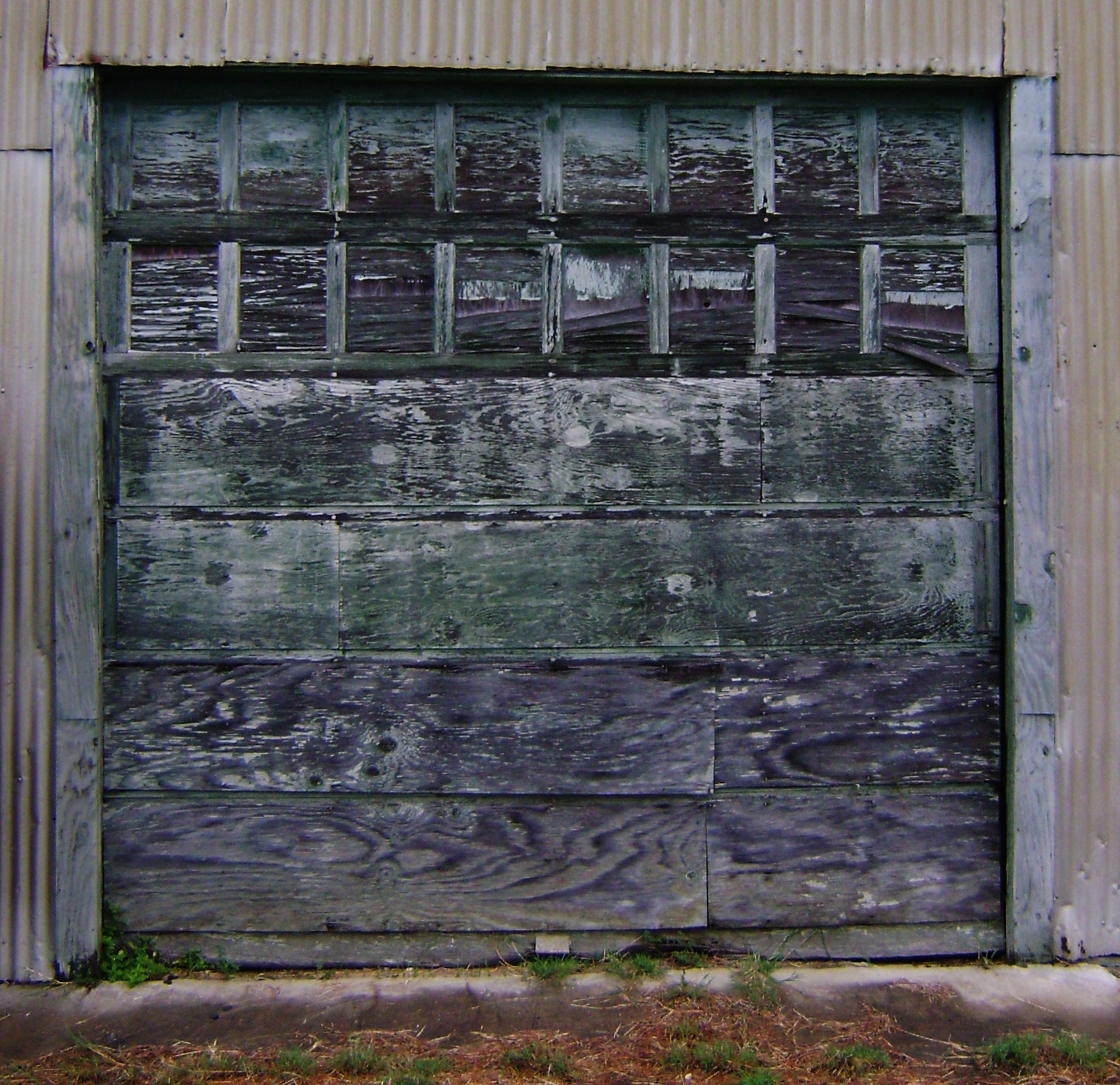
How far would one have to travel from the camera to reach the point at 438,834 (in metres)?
3.14

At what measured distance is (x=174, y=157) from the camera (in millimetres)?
3146

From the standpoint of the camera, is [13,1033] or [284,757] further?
[284,757]

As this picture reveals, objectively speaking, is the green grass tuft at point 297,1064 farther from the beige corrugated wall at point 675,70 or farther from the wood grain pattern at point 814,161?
the wood grain pattern at point 814,161

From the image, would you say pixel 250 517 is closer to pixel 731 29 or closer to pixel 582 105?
pixel 582 105

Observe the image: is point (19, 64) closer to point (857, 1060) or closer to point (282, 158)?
point (282, 158)

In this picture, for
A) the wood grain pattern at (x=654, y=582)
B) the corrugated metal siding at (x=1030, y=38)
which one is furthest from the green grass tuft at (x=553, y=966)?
the corrugated metal siding at (x=1030, y=38)

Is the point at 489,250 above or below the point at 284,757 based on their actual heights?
above

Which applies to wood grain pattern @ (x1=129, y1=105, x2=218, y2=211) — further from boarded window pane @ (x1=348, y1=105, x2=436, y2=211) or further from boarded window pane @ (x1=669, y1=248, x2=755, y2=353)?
boarded window pane @ (x1=669, y1=248, x2=755, y2=353)

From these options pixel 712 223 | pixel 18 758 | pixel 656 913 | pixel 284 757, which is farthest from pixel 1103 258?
pixel 18 758

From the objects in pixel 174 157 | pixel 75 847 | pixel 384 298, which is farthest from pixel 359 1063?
pixel 174 157

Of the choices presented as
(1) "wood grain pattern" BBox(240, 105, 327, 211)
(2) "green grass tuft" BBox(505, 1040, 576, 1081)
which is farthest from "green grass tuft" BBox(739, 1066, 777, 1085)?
(1) "wood grain pattern" BBox(240, 105, 327, 211)

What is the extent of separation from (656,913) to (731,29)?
3116 mm

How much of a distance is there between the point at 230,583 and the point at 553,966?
1.74 metres

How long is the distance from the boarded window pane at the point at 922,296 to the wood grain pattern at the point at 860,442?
0.18 metres
